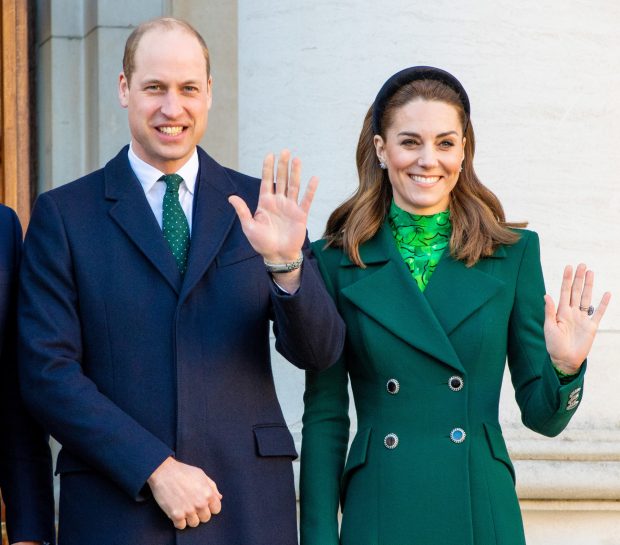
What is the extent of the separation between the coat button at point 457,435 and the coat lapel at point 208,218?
2.37 feet

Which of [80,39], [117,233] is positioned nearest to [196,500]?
[117,233]

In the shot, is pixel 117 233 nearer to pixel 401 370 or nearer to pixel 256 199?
pixel 256 199

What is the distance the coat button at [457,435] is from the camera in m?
3.78

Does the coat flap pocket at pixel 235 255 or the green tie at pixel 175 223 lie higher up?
the green tie at pixel 175 223

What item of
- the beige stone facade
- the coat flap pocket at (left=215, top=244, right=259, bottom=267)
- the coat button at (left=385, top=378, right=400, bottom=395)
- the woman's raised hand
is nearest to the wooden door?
the beige stone facade

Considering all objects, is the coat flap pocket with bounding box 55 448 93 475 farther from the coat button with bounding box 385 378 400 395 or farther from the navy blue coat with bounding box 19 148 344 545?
the coat button with bounding box 385 378 400 395

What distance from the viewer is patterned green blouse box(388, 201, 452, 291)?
157 inches

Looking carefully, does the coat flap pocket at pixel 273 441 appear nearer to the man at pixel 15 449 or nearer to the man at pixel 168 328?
the man at pixel 168 328

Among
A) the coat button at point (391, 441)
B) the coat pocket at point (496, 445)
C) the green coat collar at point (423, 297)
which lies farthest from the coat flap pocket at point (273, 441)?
the coat pocket at point (496, 445)

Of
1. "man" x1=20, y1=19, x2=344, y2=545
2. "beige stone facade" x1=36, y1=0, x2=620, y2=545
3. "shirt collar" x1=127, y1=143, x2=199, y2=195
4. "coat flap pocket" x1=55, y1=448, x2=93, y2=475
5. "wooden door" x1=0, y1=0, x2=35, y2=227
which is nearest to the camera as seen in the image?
"man" x1=20, y1=19, x2=344, y2=545

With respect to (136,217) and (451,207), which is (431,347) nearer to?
(451,207)

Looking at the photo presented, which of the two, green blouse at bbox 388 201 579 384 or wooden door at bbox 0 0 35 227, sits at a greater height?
wooden door at bbox 0 0 35 227

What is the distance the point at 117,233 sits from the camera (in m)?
3.80

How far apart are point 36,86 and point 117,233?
266 cm
